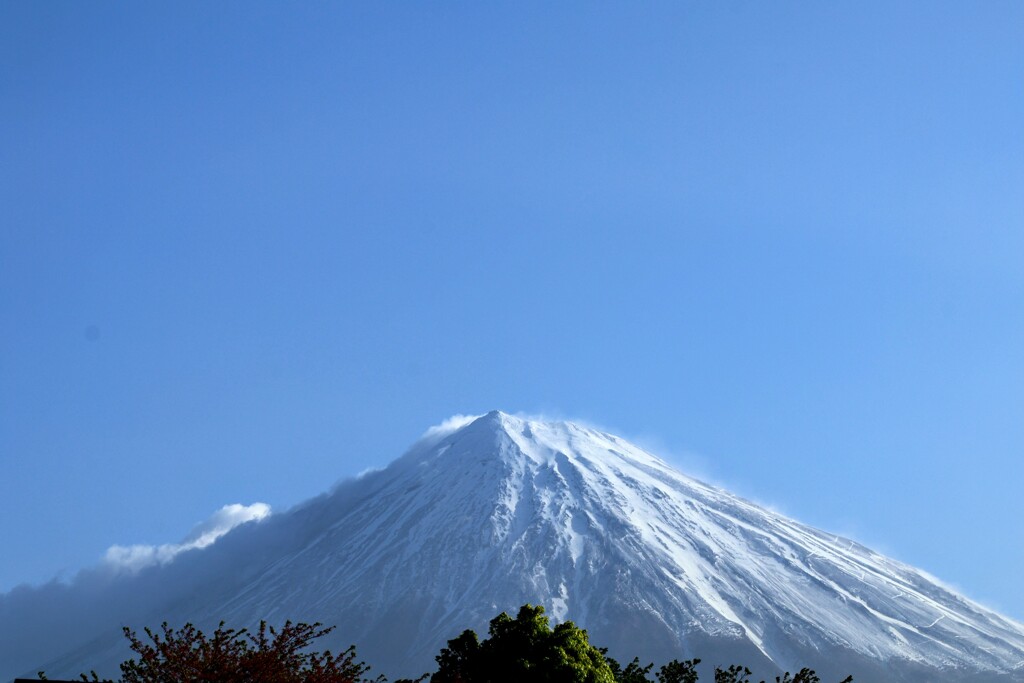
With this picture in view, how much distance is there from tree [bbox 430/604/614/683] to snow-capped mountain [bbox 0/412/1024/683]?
81953 mm

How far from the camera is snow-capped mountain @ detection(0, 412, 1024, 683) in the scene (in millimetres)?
113438

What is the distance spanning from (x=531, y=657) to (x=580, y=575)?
99.6 m

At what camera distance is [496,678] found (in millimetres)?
27422

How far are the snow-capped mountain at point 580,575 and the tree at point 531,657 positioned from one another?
82.0 meters

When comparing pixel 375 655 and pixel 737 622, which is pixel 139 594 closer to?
pixel 375 655

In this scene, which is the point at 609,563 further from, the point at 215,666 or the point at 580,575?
the point at 215,666

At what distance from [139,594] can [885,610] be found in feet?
321

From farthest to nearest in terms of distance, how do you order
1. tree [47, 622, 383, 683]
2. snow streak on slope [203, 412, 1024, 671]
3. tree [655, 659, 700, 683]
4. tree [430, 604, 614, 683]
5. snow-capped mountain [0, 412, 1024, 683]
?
snow streak on slope [203, 412, 1024, 671]
snow-capped mountain [0, 412, 1024, 683]
tree [655, 659, 700, 683]
tree [430, 604, 614, 683]
tree [47, 622, 383, 683]

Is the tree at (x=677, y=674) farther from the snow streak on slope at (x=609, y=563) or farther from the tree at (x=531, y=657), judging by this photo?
the snow streak on slope at (x=609, y=563)

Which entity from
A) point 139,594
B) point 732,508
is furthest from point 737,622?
point 139,594

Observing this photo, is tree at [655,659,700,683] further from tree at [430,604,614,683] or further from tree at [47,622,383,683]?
tree at [47,622,383,683]

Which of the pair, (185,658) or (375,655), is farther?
(375,655)

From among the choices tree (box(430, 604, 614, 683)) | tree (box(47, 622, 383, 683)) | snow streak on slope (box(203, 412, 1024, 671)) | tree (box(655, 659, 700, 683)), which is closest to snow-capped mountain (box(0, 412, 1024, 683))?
snow streak on slope (box(203, 412, 1024, 671))

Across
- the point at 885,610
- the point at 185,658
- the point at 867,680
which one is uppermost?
the point at 885,610
